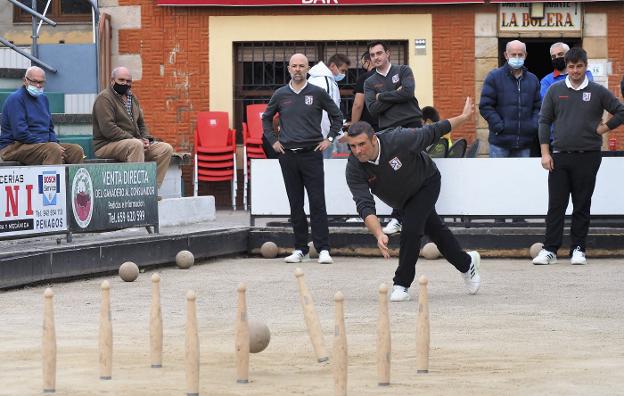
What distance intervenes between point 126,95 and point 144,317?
6761 mm

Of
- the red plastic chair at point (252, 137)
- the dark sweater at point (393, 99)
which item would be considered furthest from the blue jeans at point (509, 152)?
the red plastic chair at point (252, 137)

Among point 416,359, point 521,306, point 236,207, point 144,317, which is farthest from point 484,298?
point 236,207

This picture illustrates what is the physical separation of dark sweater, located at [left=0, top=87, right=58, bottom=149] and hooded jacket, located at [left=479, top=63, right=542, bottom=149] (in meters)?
4.94

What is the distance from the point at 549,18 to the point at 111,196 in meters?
9.55

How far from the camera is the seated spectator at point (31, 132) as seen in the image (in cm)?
1631

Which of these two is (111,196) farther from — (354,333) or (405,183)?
(354,333)

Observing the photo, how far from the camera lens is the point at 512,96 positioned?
16.3 metres

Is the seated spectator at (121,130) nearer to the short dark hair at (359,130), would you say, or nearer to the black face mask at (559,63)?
the black face mask at (559,63)

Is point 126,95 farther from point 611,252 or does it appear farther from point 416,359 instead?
point 416,359

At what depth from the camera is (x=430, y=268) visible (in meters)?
15.4

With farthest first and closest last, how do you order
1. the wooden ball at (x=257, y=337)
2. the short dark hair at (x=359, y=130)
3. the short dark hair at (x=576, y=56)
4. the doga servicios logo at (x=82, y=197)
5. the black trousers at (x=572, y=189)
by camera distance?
1. the doga servicios logo at (x=82, y=197)
2. the black trousers at (x=572, y=189)
3. the short dark hair at (x=576, y=56)
4. the short dark hair at (x=359, y=130)
5. the wooden ball at (x=257, y=337)

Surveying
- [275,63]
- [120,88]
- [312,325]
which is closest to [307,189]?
[120,88]

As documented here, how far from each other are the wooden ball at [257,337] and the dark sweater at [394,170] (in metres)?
2.71

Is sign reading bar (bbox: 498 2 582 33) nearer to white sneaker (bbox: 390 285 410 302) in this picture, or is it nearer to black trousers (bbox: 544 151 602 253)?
black trousers (bbox: 544 151 602 253)
